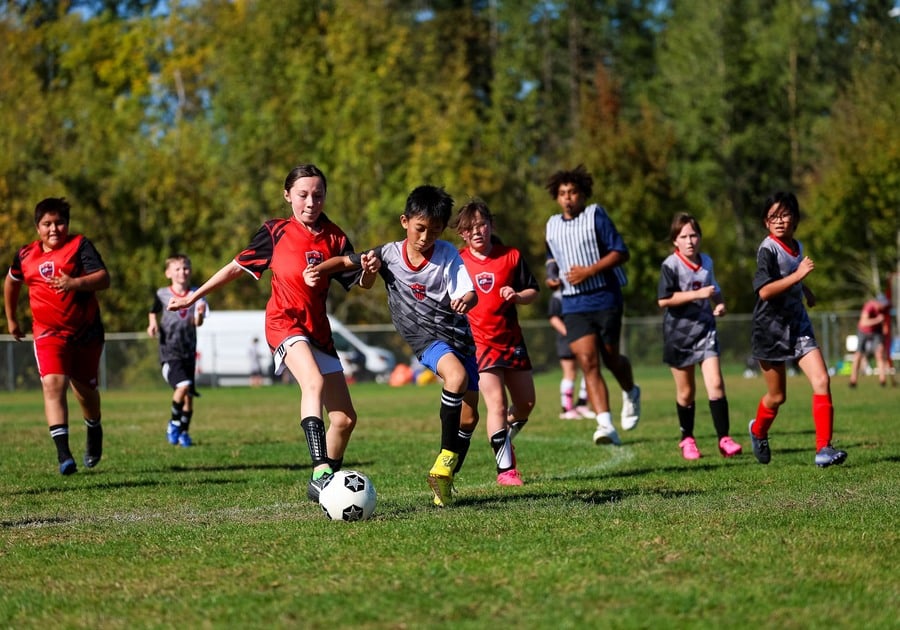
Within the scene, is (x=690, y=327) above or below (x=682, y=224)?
below

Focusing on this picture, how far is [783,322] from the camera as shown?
9438 millimetres

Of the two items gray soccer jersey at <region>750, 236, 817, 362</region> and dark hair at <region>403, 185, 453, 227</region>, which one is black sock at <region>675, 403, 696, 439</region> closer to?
gray soccer jersey at <region>750, 236, 817, 362</region>

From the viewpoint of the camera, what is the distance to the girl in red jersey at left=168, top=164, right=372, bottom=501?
24.3 ft

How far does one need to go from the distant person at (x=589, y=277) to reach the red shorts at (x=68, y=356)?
13.8 feet

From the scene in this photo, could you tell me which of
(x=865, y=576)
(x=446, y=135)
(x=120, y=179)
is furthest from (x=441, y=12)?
(x=865, y=576)

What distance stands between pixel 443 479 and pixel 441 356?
2.41ft

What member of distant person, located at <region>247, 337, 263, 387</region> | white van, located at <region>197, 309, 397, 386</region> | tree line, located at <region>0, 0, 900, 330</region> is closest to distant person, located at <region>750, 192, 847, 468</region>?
white van, located at <region>197, 309, 397, 386</region>

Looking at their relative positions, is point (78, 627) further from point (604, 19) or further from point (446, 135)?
point (604, 19)

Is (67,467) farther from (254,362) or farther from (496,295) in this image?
(254,362)

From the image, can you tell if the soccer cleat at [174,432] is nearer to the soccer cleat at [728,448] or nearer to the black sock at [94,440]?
the black sock at [94,440]

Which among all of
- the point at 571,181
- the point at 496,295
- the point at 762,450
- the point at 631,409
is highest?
the point at 571,181

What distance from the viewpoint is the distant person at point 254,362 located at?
3394 centimetres

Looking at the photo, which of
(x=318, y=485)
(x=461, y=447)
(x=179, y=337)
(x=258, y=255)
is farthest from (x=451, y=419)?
(x=179, y=337)

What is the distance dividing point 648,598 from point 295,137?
1430 inches
